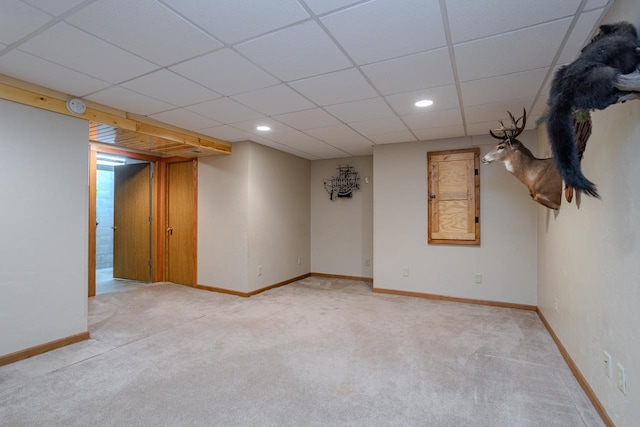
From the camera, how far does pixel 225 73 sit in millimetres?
2516

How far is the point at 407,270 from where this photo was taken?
193 inches

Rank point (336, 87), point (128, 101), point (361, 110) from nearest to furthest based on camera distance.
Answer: point (336, 87), point (128, 101), point (361, 110)

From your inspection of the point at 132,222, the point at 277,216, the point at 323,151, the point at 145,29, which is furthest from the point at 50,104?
the point at 323,151

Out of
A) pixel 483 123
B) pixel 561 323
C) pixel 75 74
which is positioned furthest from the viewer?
pixel 483 123

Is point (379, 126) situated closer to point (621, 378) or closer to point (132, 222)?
point (621, 378)

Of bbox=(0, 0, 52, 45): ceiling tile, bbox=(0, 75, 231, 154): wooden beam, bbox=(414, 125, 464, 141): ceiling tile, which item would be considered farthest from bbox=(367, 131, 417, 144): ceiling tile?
bbox=(0, 0, 52, 45): ceiling tile

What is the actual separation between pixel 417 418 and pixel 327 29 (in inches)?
95.5

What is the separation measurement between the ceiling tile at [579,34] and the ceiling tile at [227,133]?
133 inches

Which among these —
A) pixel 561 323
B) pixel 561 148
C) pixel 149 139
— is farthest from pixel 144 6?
pixel 561 323

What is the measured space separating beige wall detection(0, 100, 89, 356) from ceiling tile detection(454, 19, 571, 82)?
136 inches

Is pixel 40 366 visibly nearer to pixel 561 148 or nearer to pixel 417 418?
pixel 417 418

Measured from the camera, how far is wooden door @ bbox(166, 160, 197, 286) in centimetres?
538

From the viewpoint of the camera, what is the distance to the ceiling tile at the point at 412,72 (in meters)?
2.28

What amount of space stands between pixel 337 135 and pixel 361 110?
1088mm
